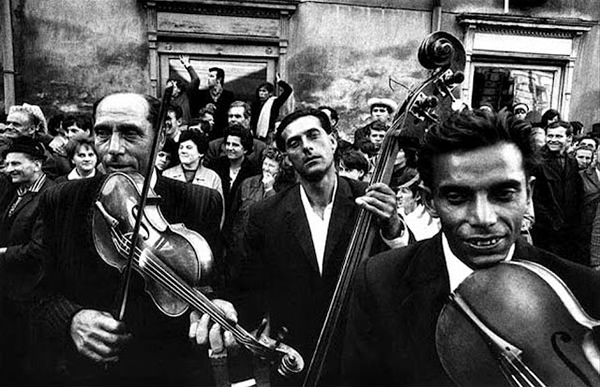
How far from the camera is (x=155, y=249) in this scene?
1.58 m

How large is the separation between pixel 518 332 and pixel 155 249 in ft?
3.10

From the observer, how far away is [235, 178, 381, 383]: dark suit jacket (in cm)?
197

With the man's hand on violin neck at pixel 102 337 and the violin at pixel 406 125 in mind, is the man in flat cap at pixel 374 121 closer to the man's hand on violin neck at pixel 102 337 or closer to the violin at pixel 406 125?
the violin at pixel 406 125

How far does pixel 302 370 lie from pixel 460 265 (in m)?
0.69

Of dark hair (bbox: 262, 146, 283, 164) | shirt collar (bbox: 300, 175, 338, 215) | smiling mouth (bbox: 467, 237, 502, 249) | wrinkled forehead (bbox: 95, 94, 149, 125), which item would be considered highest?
wrinkled forehead (bbox: 95, 94, 149, 125)

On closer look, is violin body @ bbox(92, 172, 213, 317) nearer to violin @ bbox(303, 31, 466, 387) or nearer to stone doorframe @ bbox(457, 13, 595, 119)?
violin @ bbox(303, 31, 466, 387)

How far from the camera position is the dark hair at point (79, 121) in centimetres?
411

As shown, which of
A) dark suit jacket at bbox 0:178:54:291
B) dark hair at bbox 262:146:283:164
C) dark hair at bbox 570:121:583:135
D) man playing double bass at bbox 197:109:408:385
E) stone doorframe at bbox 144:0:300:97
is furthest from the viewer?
stone doorframe at bbox 144:0:300:97

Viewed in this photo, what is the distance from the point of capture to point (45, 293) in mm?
1803

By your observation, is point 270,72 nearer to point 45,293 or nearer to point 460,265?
point 45,293

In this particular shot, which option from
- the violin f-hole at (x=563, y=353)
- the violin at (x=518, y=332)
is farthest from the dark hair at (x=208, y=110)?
the violin f-hole at (x=563, y=353)

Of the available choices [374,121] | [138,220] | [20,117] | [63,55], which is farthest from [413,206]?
[63,55]

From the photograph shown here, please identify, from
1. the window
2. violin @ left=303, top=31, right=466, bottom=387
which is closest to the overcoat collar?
violin @ left=303, top=31, right=466, bottom=387

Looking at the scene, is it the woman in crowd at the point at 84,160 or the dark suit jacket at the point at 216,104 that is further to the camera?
the dark suit jacket at the point at 216,104
